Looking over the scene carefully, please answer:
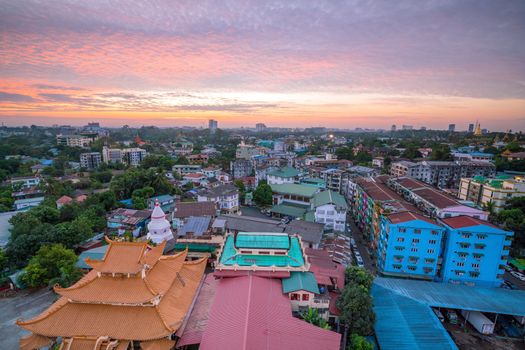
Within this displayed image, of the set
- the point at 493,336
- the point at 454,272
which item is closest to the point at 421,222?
the point at 454,272

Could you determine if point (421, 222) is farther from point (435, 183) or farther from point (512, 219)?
point (435, 183)

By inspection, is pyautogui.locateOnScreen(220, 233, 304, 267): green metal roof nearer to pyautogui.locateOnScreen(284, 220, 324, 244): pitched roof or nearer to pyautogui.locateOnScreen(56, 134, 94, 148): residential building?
pyautogui.locateOnScreen(284, 220, 324, 244): pitched roof

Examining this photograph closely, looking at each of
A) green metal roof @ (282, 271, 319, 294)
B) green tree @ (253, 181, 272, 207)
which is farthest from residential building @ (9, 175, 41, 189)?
green metal roof @ (282, 271, 319, 294)

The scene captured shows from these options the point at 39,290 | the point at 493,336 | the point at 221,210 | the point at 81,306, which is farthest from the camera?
the point at 221,210

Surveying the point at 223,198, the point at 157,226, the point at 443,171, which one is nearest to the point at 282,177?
the point at 223,198

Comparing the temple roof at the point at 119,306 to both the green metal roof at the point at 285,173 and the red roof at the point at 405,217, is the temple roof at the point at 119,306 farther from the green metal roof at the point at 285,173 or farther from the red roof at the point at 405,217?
the green metal roof at the point at 285,173
